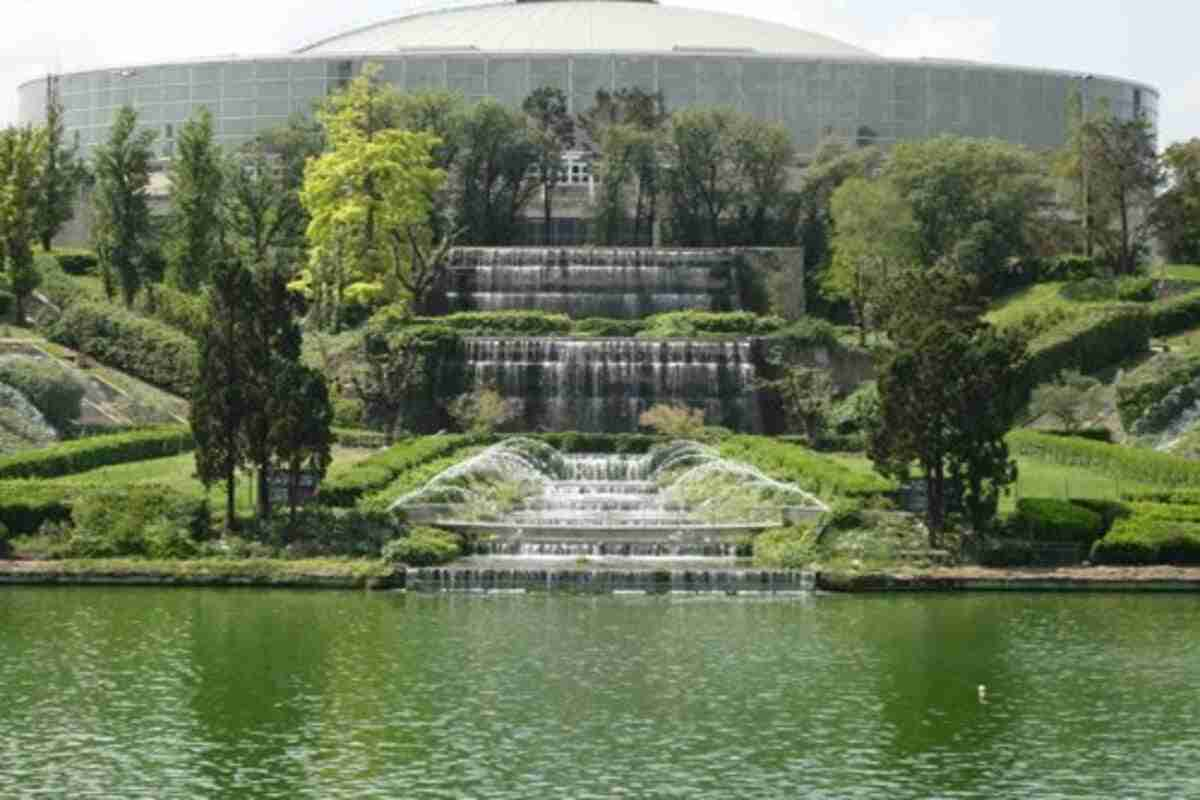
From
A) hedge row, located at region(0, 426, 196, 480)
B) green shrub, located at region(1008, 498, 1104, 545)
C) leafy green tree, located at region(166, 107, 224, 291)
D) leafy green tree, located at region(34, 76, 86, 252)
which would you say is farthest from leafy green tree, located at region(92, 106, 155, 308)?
green shrub, located at region(1008, 498, 1104, 545)

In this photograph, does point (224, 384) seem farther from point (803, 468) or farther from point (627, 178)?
point (627, 178)

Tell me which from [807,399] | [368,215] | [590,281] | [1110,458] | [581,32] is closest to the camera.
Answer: [1110,458]

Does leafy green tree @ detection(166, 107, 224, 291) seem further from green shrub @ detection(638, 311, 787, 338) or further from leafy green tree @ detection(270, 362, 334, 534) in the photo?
leafy green tree @ detection(270, 362, 334, 534)

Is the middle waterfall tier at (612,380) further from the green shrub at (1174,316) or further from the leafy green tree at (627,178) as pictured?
the leafy green tree at (627,178)

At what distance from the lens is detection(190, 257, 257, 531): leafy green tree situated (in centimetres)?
5003

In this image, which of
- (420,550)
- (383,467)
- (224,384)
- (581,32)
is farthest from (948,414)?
(581,32)

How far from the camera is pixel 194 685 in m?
33.8

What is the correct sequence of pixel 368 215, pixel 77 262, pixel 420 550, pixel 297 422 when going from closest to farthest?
pixel 420 550 < pixel 297 422 < pixel 368 215 < pixel 77 262

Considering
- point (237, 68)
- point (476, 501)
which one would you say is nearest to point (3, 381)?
point (476, 501)

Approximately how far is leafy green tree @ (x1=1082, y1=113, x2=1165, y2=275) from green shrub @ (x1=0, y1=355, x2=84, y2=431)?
45032 millimetres

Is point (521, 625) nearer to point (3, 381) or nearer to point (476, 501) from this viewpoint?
point (476, 501)

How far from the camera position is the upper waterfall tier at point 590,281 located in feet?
285

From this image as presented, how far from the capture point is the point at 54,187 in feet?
298

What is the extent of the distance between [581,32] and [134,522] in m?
79.8
